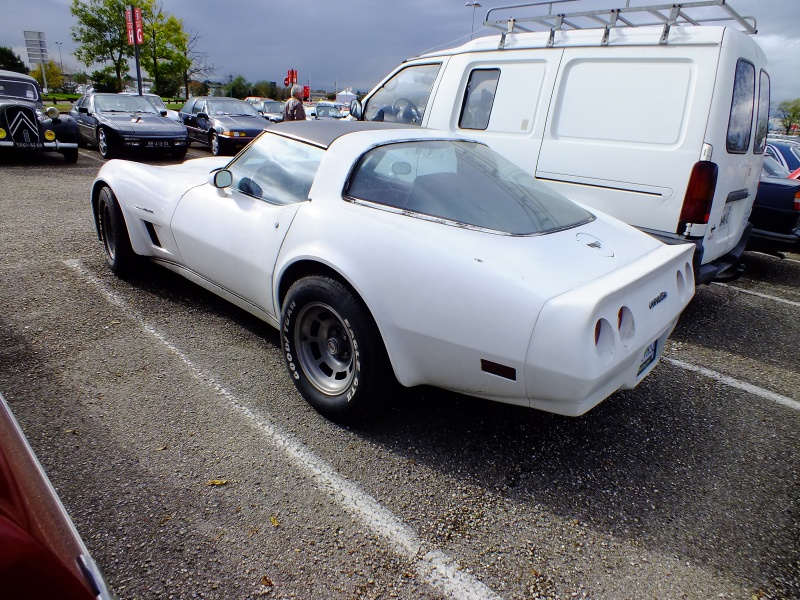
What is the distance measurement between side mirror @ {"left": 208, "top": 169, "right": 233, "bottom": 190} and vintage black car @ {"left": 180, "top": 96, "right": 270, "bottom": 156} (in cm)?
1008

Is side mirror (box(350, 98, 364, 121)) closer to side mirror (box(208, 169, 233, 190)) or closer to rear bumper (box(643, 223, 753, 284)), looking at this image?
side mirror (box(208, 169, 233, 190))

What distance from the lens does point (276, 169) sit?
329 cm

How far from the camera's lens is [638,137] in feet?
12.9

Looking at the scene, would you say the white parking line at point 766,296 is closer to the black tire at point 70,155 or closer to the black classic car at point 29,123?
the black classic car at point 29,123

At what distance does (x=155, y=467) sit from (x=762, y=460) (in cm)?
288

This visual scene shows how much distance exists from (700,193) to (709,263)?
78cm

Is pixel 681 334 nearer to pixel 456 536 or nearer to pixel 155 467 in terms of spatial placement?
pixel 456 536

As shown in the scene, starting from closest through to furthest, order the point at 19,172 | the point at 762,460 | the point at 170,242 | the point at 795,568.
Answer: the point at 795,568, the point at 762,460, the point at 170,242, the point at 19,172

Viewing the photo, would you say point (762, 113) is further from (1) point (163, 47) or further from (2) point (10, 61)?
(2) point (10, 61)

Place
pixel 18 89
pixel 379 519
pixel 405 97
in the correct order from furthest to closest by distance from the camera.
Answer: pixel 18 89 → pixel 405 97 → pixel 379 519

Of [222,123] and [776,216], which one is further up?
[776,216]

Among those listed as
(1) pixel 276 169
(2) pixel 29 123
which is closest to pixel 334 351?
(1) pixel 276 169

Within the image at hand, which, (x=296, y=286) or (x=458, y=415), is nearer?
(x=296, y=286)

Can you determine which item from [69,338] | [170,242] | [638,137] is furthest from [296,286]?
[638,137]
